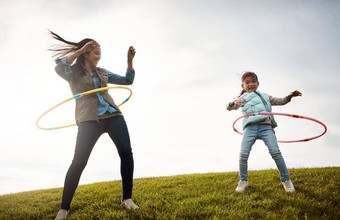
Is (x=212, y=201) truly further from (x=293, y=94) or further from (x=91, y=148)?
(x=293, y=94)

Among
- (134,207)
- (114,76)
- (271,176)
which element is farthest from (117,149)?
(271,176)

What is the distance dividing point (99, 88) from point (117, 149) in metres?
1.06

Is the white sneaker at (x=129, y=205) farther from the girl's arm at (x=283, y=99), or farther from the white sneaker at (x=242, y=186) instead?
the girl's arm at (x=283, y=99)

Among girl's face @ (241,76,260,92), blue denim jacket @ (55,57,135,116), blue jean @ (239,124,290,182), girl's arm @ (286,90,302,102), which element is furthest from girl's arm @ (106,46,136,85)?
girl's arm @ (286,90,302,102)

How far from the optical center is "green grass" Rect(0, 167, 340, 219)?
3584 millimetres

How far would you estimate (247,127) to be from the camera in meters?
4.86

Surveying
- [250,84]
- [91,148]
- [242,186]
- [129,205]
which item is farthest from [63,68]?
[242,186]

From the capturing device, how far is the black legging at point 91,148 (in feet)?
11.9

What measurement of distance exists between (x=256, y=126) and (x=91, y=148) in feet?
10.4

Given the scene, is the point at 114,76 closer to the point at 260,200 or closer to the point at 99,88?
the point at 99,88

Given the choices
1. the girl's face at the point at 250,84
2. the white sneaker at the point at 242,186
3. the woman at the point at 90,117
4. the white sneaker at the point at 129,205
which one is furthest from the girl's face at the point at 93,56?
the white sneaker at the point at 242,186

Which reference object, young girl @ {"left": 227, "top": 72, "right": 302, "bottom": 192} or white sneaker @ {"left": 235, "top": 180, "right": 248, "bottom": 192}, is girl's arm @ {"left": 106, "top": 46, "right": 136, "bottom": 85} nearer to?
young girl @ {"left": 227, "top": 72, "right": 302, "bottom": 192}

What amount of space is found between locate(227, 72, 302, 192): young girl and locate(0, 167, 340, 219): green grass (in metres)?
0.32

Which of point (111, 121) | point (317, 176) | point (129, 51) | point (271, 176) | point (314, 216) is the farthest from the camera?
point (271, 176)
